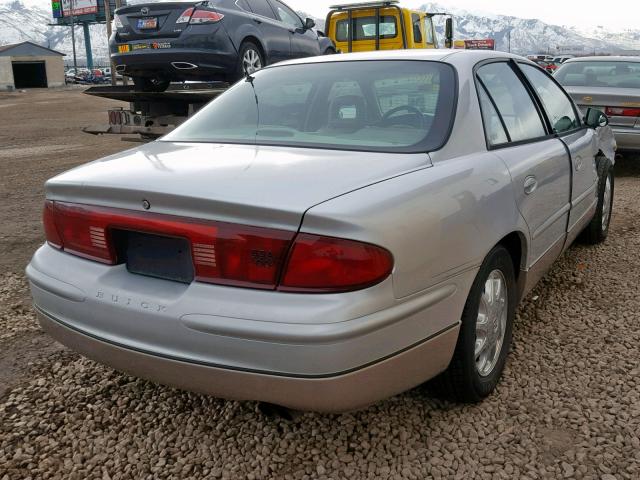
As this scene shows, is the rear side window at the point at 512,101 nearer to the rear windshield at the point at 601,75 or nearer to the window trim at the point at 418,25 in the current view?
the rear windshield at the point at 601,75

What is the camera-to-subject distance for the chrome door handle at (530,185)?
2.86 m

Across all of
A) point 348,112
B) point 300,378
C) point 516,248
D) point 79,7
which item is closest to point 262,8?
point 348,112

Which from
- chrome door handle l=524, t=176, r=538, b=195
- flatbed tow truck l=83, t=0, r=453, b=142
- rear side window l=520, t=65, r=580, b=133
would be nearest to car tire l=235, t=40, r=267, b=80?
flatbed tow truck l=83, t=0, r=453, b=142

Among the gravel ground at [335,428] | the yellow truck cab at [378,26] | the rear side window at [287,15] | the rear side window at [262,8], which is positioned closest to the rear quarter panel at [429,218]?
the gravel ground at [335,428]

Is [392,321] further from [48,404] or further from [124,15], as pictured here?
[124,15]

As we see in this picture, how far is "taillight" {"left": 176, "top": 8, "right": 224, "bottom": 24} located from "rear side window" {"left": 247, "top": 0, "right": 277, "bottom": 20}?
3.86ft

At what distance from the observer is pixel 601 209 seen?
4.81m

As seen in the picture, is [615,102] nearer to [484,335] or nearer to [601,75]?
[601,75]

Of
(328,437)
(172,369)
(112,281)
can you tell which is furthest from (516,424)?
(112,281)

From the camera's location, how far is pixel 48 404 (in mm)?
2740

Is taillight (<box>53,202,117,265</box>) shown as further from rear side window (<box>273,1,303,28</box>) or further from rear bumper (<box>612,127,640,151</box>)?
rear side window (<box>273,1,303,28</box>)

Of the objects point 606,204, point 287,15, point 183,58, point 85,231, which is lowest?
point 606,204

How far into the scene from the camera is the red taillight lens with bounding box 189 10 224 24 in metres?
7.09

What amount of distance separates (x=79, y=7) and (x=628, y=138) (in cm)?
10007
